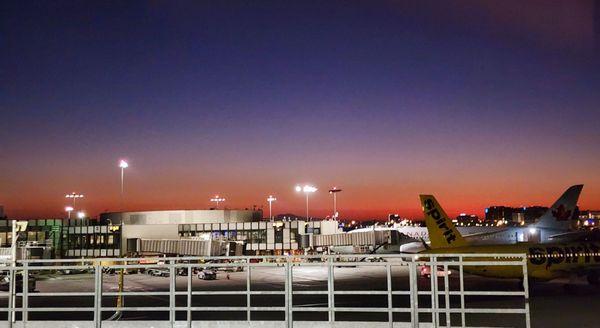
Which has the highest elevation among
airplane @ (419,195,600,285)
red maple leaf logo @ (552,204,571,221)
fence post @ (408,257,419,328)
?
red maple leaf logo @ (552,204,571,221)

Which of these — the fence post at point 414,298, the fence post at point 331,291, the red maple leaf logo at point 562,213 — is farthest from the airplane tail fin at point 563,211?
the fence post at point 331,291

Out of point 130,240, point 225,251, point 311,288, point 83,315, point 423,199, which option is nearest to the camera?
point 83,315

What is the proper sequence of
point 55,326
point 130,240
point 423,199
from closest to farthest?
point 55,326 < point 423,199 < point 130,240

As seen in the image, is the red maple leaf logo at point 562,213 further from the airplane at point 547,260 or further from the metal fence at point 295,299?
the metal fence at point 295,299

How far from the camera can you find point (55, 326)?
1662cm

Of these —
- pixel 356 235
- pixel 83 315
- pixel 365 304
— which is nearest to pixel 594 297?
pixel 365 304

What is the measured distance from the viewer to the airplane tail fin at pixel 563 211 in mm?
62750

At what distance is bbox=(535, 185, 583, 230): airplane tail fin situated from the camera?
206 feet

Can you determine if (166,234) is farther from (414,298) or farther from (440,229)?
(414,298)

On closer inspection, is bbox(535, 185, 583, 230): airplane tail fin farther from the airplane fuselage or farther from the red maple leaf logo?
the airplane fuselage

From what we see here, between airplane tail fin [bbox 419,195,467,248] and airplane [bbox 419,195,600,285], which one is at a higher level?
airplane tail fin [bbox 419,195,467,248]

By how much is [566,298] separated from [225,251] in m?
50.1

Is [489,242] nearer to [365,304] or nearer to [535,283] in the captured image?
[535,283]

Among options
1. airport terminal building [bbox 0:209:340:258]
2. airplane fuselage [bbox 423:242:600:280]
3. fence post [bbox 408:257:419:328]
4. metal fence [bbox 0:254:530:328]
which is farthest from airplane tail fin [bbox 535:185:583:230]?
fence post [bbox 408:257:419:328]
